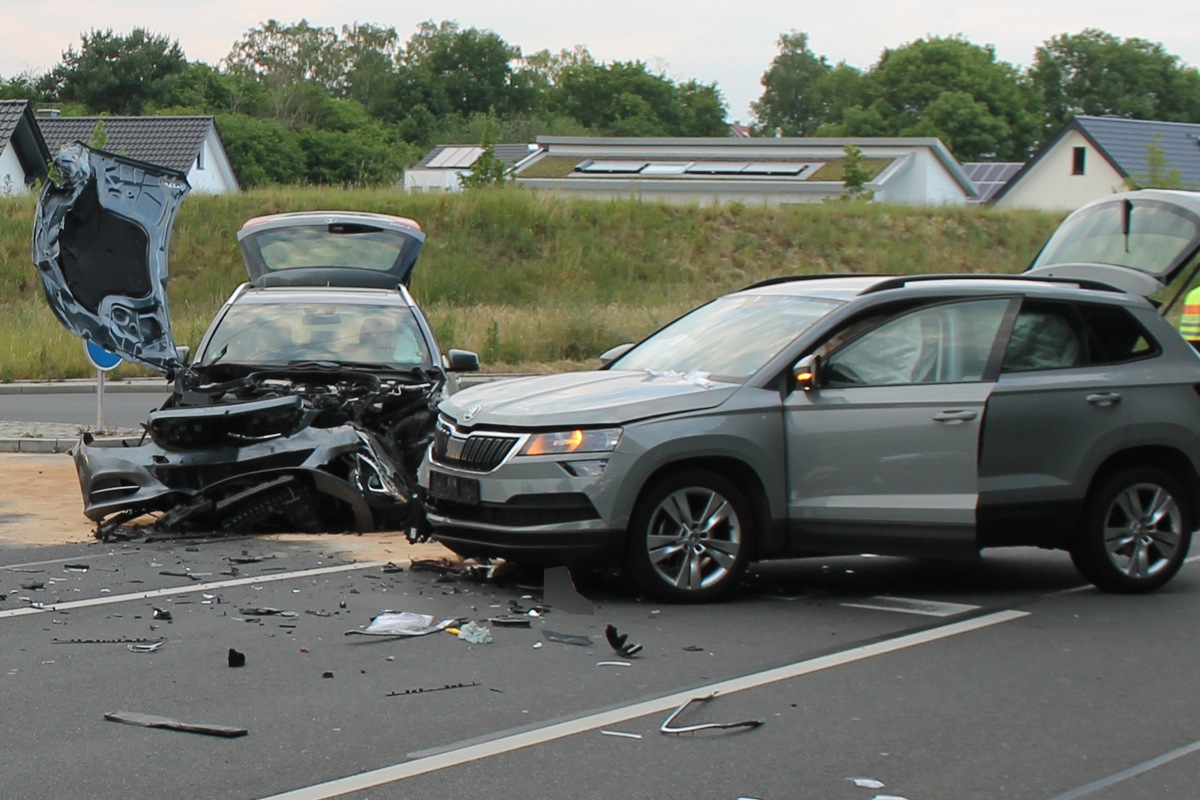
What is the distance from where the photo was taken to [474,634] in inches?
280

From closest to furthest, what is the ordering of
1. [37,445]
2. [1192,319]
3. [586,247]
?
[1192,319] < [37,445] < [586,247]

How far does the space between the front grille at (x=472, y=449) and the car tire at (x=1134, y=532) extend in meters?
3.25

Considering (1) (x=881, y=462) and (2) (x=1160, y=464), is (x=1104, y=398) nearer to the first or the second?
(2) (x=1160, y=464)

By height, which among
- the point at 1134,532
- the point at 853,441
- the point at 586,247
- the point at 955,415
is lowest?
the point at 1134,532

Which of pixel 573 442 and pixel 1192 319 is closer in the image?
pixel 573 442

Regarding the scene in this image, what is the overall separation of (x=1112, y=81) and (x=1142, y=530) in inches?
4213

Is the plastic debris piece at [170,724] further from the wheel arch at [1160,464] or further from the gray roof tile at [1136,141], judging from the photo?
the gray roof tile at [1136,141]

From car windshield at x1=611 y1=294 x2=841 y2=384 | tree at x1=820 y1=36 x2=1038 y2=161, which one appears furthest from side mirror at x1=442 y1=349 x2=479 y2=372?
tree at x1=820 y1=36 x2=1038 y2=161

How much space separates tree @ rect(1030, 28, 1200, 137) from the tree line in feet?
0.32

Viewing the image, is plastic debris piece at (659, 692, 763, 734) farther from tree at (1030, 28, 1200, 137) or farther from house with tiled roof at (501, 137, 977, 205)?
tree at (1030, 28, 1200, 137)

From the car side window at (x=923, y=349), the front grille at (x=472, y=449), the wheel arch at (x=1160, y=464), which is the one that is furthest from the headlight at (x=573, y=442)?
the wheel arch at (x=1160, y=464)

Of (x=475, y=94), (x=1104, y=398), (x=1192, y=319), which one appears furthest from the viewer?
(x=475, y=94)

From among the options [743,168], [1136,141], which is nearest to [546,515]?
[743,168]

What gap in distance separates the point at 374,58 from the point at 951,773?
12372 cm
